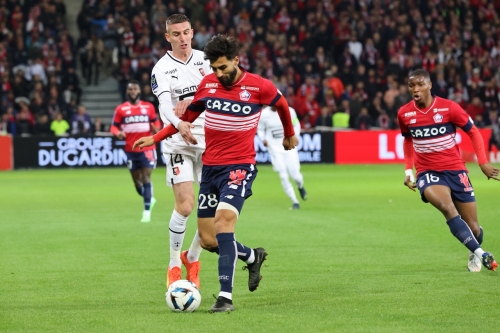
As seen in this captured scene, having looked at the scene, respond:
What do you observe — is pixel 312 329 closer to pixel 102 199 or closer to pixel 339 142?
pixel 102 199

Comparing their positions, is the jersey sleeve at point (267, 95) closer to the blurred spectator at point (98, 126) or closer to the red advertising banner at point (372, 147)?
the blurred spectator at point (98, 126)

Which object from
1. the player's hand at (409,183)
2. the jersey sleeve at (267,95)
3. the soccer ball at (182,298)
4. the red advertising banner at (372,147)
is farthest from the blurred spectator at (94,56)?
the soccer ball at (182,298)

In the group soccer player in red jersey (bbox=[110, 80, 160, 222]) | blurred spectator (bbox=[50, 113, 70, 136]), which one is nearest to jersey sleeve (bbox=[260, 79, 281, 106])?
soccer player in red jersey (bbox=[110, 80, 160, 222])

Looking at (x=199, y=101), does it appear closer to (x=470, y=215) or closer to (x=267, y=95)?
(x=267, y=95)

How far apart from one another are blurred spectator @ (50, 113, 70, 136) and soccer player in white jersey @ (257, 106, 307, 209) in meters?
12.5

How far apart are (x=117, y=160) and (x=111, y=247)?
17.8 meters

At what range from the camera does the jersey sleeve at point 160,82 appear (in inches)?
342

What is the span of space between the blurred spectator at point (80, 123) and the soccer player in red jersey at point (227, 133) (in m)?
21.8

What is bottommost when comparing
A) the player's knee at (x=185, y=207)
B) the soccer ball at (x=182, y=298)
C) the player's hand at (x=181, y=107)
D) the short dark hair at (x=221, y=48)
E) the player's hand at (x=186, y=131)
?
the soccer ball at (x=182, y=298)

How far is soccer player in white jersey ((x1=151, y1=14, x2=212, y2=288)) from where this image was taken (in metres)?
8.71

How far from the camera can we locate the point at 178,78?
883 centimetres

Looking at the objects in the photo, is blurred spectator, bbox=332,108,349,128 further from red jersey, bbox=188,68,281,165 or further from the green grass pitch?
red jersey, bbox=188,68,281,165

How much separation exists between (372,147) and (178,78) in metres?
22.3

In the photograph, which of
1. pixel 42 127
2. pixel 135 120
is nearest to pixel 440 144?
pixel 135 120
